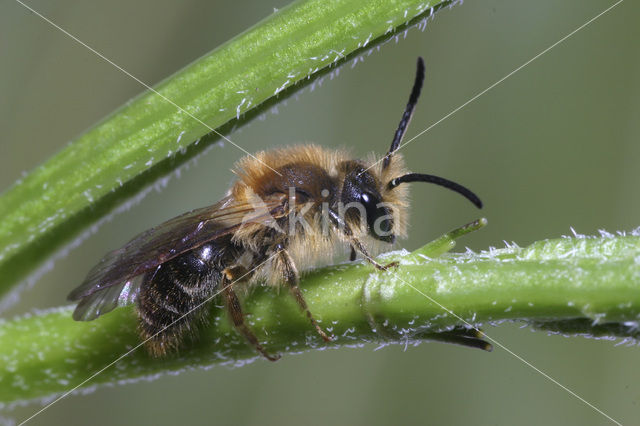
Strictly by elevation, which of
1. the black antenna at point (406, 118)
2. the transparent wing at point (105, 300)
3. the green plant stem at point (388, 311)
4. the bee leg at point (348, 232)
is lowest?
the green plant stem at point (388, 311)

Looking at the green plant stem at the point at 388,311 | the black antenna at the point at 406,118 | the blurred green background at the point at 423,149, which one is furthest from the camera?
the blurred green background at the point at 423,149

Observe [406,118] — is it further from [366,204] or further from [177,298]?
[177,298]

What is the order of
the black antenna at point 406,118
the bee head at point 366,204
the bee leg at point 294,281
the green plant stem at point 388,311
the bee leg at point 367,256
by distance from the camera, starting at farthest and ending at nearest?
the black antenna at point 406,118, the bee head at point 366,204, the bee leg at point 294,281, the bee leg at point 367,256, the green plant stem at point 388,311

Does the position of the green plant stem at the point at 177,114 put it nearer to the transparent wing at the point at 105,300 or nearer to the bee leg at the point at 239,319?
the transparent wing at the point at 105,300

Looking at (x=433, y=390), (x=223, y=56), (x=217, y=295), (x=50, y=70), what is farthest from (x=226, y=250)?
(x=50, y=70)

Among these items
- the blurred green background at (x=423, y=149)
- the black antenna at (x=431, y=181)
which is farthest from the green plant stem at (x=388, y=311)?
the blurred green background at (x=423, y=149)

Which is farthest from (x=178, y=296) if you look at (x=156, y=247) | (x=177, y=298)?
(x=156, y=247)

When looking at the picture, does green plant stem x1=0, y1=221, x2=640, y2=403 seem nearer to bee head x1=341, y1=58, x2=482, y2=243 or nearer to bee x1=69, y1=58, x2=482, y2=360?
bee x1=69, y1=58, x2=482, y2=360

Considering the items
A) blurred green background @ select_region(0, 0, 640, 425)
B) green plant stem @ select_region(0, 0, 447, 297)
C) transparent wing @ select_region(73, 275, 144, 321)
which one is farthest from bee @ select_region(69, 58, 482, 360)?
blurred green background @ select_region(0, 0, 640, 425)
